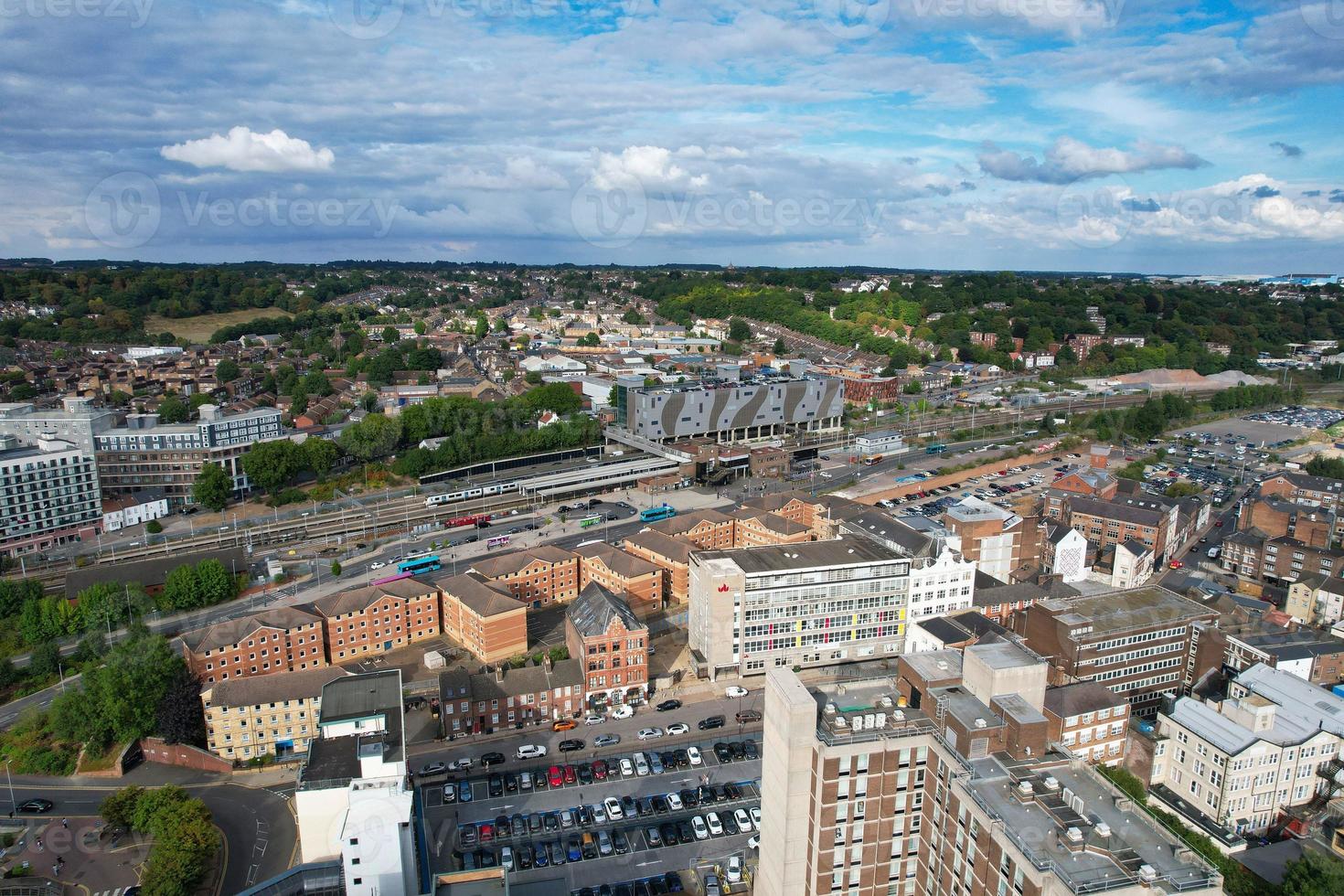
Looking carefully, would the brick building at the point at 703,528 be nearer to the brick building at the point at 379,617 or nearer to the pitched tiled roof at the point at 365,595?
the brick building at the point at 379,617

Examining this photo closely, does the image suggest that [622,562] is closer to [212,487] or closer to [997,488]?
[212,487]

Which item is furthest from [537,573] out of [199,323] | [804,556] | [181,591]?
[199,323]

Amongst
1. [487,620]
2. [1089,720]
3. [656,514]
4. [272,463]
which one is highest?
[272,463]

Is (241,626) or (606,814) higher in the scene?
(241,626)

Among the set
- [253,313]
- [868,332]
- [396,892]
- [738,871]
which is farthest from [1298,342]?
[253,313]

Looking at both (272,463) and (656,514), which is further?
(272,463)

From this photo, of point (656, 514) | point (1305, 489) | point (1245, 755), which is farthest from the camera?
point (656, 514)

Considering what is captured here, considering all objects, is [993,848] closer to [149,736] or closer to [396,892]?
[396,892]

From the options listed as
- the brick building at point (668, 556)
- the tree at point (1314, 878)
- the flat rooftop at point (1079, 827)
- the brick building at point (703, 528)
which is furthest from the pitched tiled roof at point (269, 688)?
the tree at point (1314, 878)
